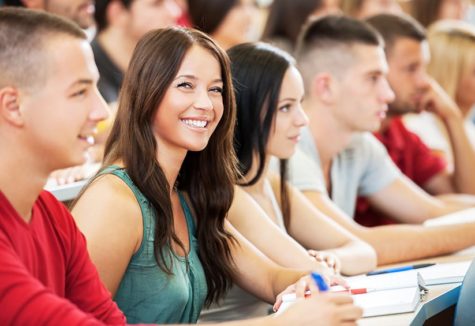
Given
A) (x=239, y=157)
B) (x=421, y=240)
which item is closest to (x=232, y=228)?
(x=239, y=157)

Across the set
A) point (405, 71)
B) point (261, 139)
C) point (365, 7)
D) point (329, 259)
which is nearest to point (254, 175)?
point (261, 139)

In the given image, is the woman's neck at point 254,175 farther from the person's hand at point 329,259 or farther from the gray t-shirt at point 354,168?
the gray t-shirt at point 354,168

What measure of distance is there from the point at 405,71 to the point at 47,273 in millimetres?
2314

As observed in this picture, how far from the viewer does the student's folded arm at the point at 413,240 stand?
231 centimetres

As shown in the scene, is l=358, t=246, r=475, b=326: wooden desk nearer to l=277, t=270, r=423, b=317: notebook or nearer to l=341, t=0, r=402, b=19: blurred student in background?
l=277, t=270, r=423, b=317: notebook

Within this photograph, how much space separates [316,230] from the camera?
232 centimetres

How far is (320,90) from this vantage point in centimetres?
288

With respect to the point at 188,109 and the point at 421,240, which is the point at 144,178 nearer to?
the point at 188,109

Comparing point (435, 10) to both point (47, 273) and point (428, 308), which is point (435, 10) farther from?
point (47, 273)

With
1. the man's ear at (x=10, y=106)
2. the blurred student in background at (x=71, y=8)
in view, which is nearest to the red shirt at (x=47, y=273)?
the man's ear at (x=10, y=106)

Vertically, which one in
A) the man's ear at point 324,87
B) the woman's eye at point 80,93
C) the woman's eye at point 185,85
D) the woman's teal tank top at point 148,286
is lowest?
the woman's teal tank top at point 148,286

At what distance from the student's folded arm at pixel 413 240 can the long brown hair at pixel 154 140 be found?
0.58 m

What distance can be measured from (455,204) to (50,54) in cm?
214

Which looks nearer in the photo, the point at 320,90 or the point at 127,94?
the point at 127,94
